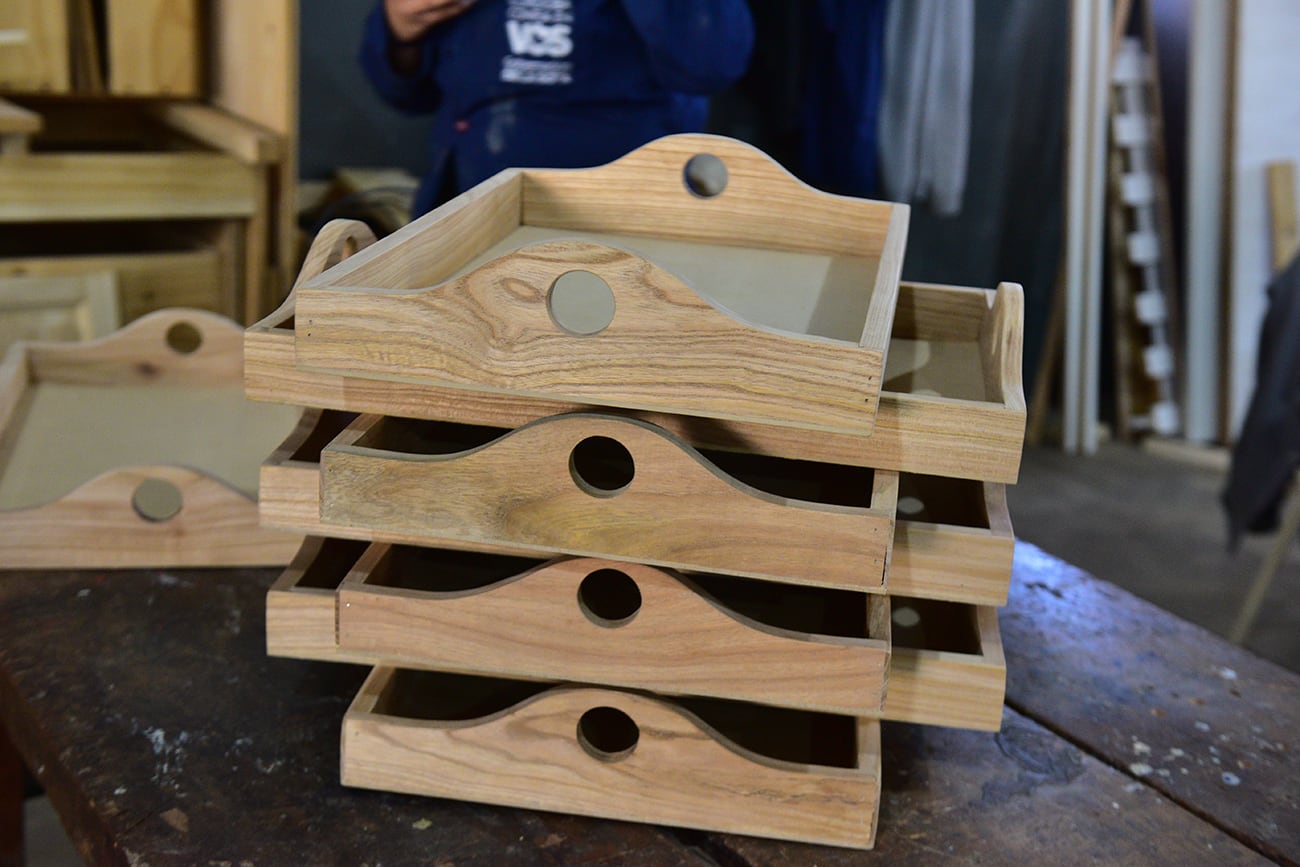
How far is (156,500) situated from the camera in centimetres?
110

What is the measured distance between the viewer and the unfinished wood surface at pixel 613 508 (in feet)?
2.26

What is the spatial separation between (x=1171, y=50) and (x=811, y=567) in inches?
146

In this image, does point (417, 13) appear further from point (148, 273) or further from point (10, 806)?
point (10, 806)

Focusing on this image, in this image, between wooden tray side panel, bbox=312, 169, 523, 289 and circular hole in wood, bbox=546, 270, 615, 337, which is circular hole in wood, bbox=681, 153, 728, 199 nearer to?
wooden tray side panel, bbox=312, 169, 523, 289

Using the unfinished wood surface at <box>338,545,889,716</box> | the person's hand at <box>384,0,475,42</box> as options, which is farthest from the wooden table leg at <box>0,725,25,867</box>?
the person's hand at <box>384,0,475,42</box>

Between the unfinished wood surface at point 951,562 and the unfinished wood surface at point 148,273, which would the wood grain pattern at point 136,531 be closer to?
the unfinished wood surface at point 951,562

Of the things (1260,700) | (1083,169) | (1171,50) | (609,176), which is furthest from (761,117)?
(1260,700)

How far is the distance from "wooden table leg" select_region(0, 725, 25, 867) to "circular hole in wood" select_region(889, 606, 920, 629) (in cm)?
99

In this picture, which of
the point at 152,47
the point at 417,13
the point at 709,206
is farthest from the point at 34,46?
the point at 709,206

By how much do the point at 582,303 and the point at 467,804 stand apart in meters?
0.36

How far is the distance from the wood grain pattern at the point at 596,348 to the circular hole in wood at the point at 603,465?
4.3 inches

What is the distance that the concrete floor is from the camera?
275 cm

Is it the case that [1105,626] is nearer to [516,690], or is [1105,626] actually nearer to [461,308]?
[516,690]

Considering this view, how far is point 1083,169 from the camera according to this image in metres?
3.49
